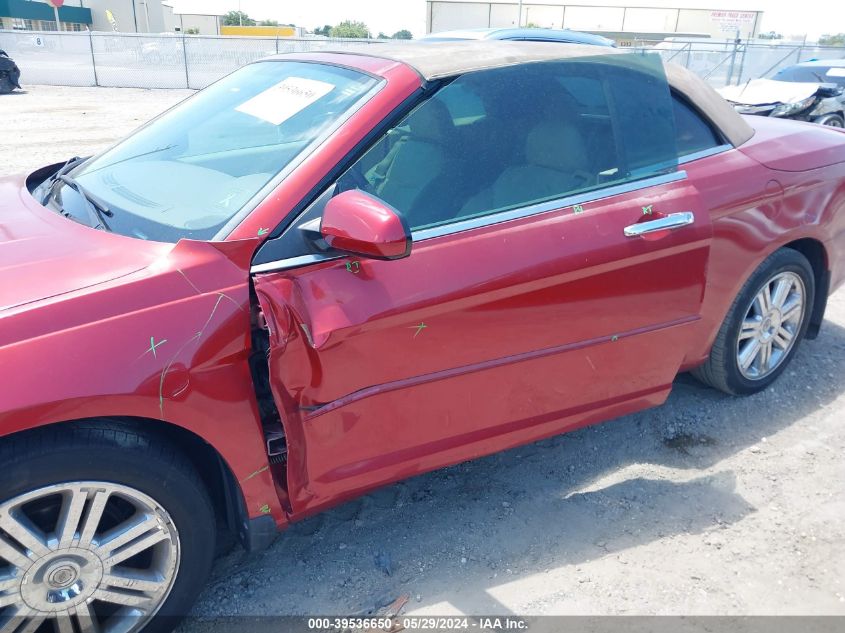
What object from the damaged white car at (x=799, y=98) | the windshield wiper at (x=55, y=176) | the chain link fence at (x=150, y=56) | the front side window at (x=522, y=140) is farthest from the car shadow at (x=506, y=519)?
the chain link fence at (x=150, y=56)

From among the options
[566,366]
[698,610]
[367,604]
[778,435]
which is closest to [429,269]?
[566,366]

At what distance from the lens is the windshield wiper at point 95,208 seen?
232 centimetres

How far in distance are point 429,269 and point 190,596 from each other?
49.3 inches

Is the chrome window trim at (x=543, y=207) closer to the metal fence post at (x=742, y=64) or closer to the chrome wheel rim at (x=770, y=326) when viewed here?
the chrome wheel rim at (x=770, y=326)

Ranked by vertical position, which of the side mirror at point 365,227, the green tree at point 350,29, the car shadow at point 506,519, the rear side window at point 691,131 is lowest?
the green tree at point 350,29

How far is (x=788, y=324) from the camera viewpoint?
3.66 metres

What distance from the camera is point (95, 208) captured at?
2.42 meters

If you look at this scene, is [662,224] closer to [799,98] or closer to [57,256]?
[57,256]

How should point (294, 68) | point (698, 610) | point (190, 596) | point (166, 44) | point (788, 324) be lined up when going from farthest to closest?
point (166, 44) → point (788, 324) → point (294, 68) → point (698, 610) → point (190, 596)

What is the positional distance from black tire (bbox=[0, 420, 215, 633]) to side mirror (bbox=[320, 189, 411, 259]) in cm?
78

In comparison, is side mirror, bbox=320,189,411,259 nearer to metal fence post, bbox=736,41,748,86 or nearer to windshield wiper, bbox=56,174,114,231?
windshield wiper, bbox=56,174,114,231

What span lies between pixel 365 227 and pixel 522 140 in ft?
3.01

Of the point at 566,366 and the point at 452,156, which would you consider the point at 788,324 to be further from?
the point at 452,156

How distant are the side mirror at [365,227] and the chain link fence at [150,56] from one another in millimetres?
21431
